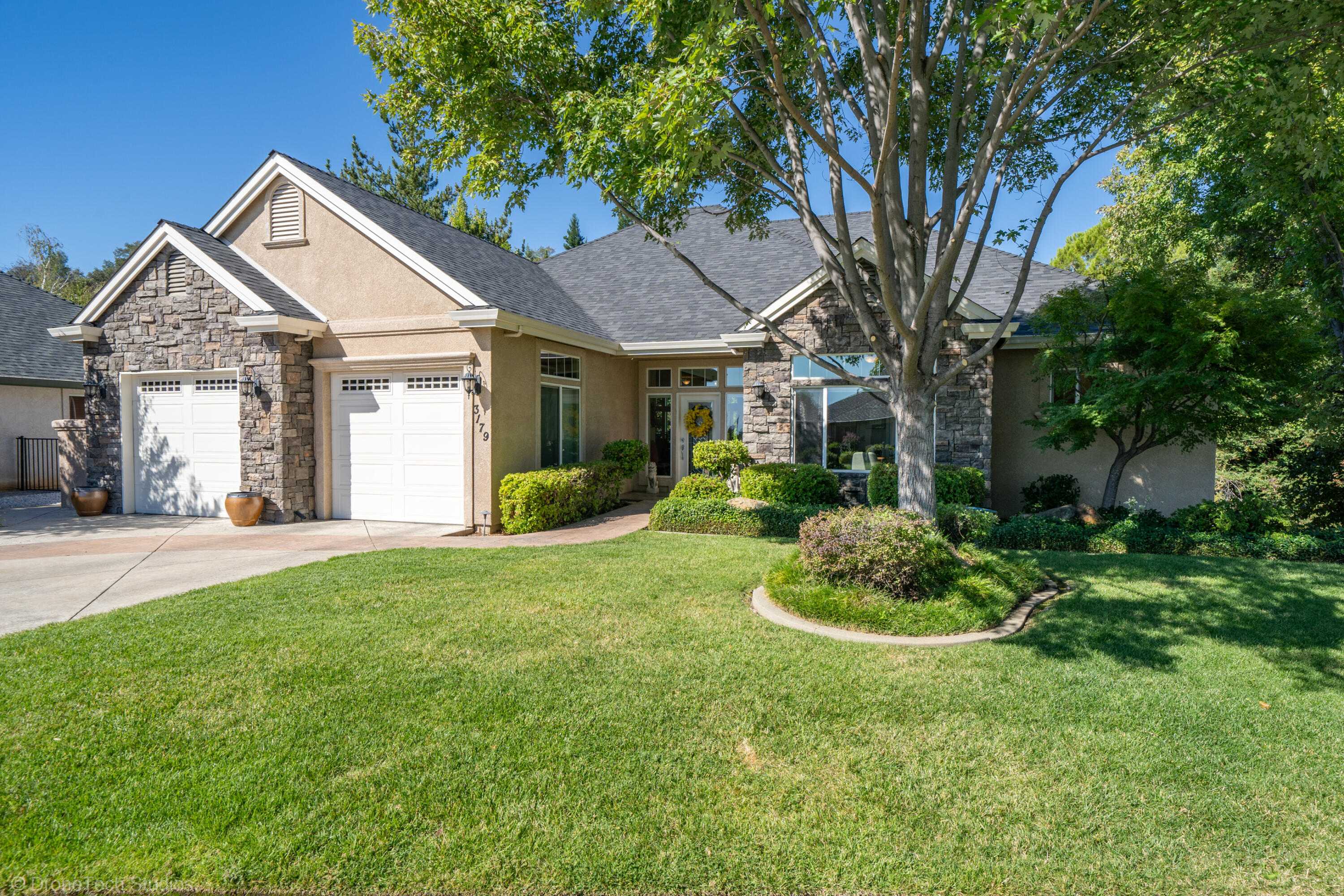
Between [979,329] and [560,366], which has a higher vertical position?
[979,329]

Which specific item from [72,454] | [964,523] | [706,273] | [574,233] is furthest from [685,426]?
[574,233]

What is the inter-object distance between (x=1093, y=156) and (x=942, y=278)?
254 cm

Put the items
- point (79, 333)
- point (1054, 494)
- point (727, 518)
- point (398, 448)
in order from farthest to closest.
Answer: point (79, 333), point (1054, 494), point (398, 448), point (727, 518)

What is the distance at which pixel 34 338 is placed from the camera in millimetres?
17969

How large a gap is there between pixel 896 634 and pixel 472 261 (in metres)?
10.9

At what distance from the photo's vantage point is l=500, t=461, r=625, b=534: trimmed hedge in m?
10.7

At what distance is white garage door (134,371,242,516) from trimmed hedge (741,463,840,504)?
9.00m

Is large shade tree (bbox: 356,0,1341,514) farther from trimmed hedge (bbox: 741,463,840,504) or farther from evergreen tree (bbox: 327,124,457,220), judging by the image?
evergreen tree (bbox: 327,124,457,220)

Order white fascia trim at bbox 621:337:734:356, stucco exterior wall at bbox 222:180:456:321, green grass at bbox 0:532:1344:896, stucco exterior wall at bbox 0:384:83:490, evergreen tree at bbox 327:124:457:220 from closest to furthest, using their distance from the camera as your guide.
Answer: green grass at bbox 0:532:1344:896 < stucco exterior wall at bbox 222:180:456:321 < white fascia trim at bbox 621:337:734:356 < stucco exterior wall at bbox 0:384:83:490 < evergreen tree at bbox 327:124:457:220

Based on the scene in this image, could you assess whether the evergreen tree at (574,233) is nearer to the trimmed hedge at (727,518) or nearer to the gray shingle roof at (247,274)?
the gray shingle roof at (247,274)

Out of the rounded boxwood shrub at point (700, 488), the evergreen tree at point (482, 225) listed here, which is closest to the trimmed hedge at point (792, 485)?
the rounded boxwood shrub at point (700, 488)

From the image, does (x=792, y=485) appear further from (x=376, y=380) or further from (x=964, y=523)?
(x=376, y=380)

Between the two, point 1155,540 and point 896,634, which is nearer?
point 896,634

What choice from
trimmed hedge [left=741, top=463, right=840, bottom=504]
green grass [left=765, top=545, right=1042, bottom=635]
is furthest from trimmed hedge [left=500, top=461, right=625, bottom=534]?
green grass [left=765, top=545, right=1042, bottom=635]
